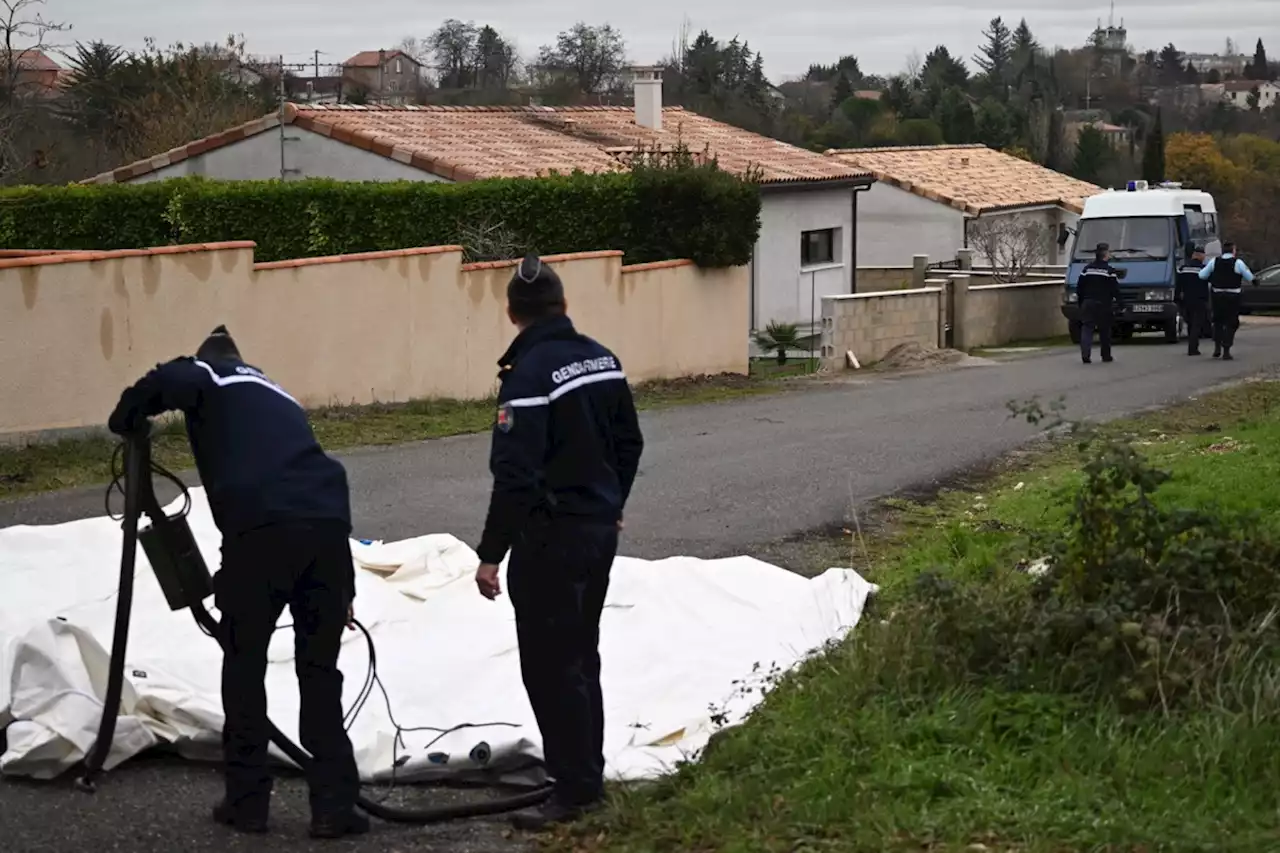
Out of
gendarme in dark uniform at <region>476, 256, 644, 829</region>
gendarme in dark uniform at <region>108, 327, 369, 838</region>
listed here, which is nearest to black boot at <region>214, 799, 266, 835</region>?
gendarme in dark uniform at <region>108, 327, 369, 838</region>

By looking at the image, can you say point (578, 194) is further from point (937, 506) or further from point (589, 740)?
point (589, 740)

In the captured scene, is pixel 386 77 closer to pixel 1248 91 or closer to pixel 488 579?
pixel 488 579

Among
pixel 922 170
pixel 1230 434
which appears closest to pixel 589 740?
pixel 1230 434

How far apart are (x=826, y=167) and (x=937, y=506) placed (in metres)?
→ 24.2

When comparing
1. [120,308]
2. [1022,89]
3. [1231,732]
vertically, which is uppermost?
[1022,89]

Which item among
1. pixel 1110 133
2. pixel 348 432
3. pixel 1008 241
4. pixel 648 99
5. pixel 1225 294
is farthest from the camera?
pixel 1110 133

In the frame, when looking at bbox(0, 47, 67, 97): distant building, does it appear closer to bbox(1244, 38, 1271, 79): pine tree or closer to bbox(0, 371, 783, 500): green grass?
bbox(0, 371, 783, 500): green grass

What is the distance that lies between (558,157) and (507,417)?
82.3 ft

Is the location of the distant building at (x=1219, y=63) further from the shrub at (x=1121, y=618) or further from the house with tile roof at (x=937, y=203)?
the shrub at (x=1121, y=618)

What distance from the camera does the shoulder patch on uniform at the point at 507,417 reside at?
539cm

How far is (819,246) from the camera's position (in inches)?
1383

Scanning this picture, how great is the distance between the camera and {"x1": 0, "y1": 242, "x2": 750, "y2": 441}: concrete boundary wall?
573 inches

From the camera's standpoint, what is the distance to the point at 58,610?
809cm

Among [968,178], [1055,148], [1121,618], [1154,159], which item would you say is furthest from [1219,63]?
[1121,618]
